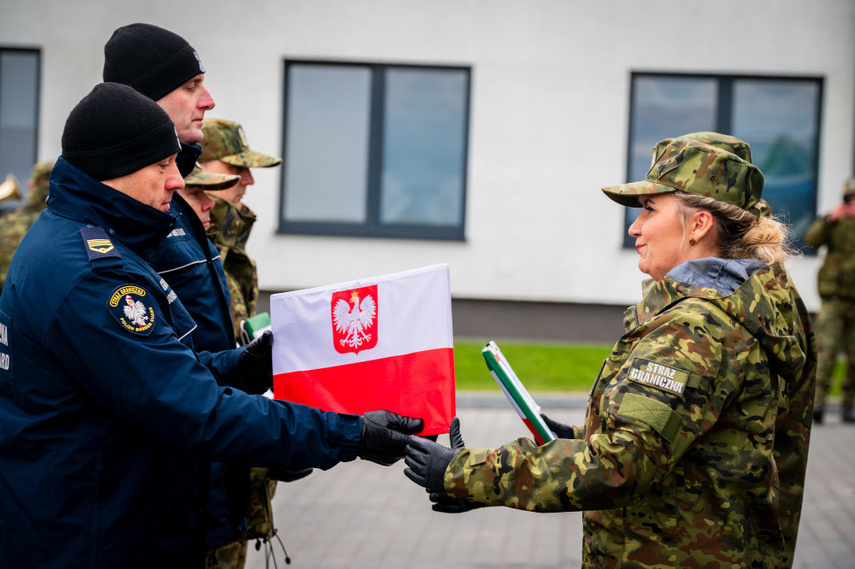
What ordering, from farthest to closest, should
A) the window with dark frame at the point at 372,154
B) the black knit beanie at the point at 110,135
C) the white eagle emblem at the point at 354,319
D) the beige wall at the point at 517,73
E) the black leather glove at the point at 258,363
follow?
the window with dark frame at the point at 372,154
the beige wall at the point at 517,73
the black leather glove at the point at 258,363
the white eagle emblem at the point at 354,319
the black knit beanie at the point at 110,135

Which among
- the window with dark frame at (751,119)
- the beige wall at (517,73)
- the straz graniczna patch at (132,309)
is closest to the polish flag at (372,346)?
the straz graniczna patch at (132,309)

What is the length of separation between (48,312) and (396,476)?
17.5 feet

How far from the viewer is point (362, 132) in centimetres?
1363

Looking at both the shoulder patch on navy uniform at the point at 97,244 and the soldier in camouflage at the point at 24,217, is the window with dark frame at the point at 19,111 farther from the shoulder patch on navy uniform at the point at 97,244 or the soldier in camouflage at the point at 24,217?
the shoulder patch on navy uniform at the point at 97,244

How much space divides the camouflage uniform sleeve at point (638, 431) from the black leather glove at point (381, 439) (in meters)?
0.25

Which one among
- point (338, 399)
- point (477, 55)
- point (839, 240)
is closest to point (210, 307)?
point (338, 399)

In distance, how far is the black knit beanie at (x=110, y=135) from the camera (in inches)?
95.0

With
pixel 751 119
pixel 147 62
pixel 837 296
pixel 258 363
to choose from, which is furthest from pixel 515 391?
pixel 751 119

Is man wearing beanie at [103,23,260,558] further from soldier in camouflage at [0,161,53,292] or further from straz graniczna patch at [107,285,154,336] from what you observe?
soldier in camouflage at [0,161,53,292]

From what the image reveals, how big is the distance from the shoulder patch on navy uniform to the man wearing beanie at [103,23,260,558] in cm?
68

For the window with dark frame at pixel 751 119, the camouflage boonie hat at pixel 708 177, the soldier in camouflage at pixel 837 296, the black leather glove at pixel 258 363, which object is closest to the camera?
the camouflage boonie hat at pixel 708 177

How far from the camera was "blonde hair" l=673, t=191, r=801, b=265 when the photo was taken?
8.45ft

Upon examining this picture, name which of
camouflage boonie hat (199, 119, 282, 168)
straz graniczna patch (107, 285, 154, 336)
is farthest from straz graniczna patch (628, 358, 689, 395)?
camouflage boonie hat (199, 119, 282, 168)

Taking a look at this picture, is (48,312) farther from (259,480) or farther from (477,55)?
(477,55)
